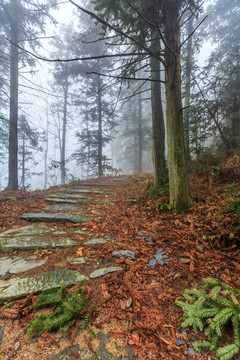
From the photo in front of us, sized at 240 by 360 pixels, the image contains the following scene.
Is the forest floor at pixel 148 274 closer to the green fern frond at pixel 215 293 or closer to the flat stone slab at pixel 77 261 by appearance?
the flat stone slab at pixel 77 261

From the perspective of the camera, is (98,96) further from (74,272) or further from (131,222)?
(74,272)

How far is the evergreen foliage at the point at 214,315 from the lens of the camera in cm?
117

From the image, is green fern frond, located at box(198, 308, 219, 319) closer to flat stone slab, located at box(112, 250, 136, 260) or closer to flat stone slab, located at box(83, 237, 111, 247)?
flat stone slab, located at box(112, 250, 136, 260)

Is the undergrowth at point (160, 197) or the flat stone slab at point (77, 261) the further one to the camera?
the undergrowth at point (160, 197)

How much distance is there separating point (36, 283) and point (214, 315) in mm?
1988

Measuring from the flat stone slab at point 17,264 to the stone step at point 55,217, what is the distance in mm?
1241

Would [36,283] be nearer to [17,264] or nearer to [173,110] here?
[17,264]

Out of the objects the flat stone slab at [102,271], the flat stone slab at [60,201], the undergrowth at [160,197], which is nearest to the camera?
the flat stone slab at [102,271]

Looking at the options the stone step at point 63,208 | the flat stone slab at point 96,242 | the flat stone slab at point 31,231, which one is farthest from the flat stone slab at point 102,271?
the stone step at point 63,208

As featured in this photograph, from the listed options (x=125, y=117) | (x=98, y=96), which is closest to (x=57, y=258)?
(x=98, y=96)

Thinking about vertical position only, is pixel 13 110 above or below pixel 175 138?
above

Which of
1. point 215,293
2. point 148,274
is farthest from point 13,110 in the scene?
point 215,293

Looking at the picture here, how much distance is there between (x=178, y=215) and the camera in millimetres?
3355

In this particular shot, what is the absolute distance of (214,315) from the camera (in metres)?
1.37
